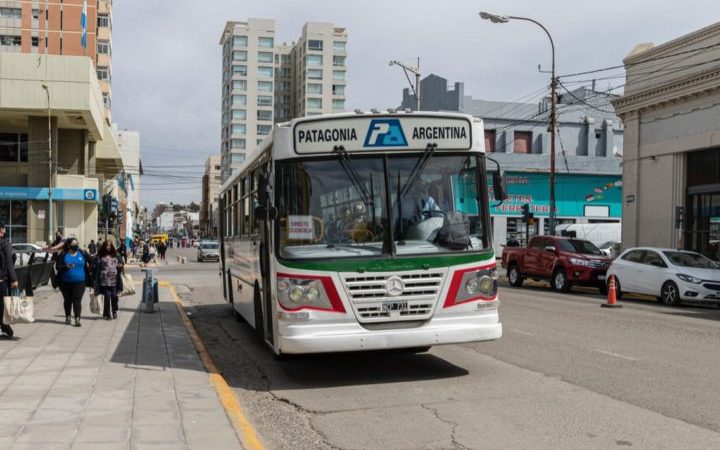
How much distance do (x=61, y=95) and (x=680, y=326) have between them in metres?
34.1

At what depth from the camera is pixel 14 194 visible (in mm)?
40094

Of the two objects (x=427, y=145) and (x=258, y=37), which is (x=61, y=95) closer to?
(x=427, y=145)

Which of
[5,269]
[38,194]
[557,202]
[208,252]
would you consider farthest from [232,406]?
[557,202]

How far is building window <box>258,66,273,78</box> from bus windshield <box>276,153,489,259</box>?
112m

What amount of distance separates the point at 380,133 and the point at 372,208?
88 cm

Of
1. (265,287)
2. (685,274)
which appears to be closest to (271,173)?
(265,287)

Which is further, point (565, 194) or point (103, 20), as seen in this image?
point (103, 20)

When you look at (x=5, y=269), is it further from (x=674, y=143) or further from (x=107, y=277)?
(x=674, y=143)

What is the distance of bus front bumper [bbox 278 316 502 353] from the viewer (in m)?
7.92

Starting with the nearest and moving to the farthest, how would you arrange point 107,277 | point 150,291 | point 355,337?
point 355,337, point 107,277, point 150,291

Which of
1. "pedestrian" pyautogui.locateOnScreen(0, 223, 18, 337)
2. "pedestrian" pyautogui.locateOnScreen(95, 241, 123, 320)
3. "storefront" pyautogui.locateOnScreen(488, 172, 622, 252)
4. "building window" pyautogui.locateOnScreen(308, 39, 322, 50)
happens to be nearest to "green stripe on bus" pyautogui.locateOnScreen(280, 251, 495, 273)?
"pedestrian" pyautogui.locateOnScreen(0, 223, 18, 337)

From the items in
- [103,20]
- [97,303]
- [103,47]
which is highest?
[103,20]

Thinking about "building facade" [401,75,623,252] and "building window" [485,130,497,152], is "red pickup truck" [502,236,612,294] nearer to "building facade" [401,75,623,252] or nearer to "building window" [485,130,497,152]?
"building facade" [401,75,623,252]

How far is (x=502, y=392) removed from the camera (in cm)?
777
